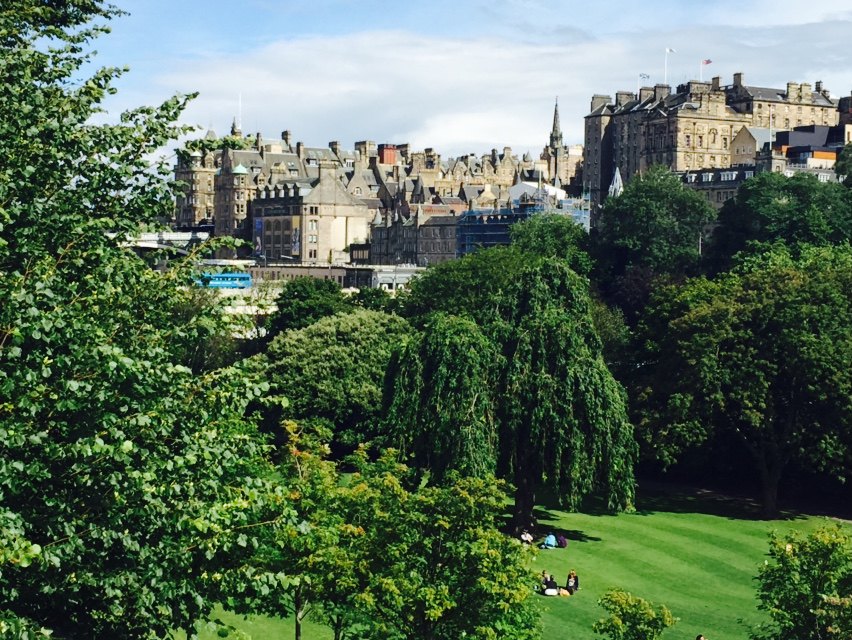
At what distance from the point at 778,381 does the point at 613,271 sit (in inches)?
2450

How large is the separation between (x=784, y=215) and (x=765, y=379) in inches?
2158

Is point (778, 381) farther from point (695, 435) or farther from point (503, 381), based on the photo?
point (503, 381)

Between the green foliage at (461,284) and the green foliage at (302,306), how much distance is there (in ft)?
14.9

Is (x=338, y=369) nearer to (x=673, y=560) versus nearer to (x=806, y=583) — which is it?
(x=673, y=560)

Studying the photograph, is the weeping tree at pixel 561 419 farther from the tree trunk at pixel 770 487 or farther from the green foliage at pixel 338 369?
the green foliage at pixel 338 369

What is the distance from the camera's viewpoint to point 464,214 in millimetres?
166500

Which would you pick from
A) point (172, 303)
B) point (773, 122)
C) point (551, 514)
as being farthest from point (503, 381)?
point (773, 122)

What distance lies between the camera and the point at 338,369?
7288 centimetres

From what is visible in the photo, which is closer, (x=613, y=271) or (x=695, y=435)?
(x=695, y=435)

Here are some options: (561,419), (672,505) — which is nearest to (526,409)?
(561,419)

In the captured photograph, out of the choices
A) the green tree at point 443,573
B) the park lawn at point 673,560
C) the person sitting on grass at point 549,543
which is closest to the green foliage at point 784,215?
the park lawn at point 673,560

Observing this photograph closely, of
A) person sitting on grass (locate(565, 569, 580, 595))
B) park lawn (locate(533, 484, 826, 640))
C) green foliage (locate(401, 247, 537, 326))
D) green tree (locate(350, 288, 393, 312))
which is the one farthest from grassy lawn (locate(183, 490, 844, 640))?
green tree (locate(350, 288, 393, 312))

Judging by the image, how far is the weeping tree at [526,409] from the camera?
173 ft

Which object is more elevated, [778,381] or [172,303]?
[172,303]
